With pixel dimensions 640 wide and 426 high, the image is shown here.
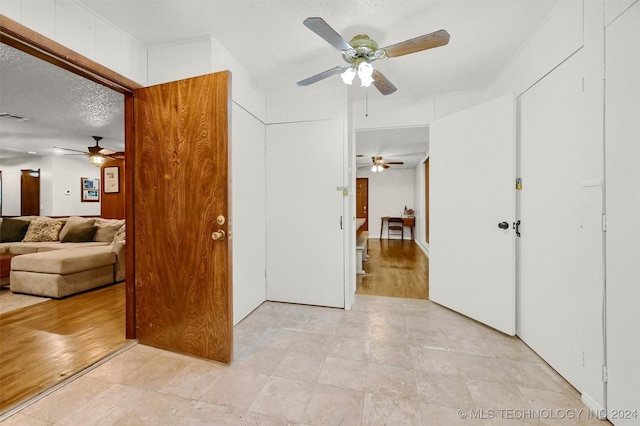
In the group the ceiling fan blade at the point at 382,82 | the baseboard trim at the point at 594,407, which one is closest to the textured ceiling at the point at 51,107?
the ceiling fan blade at the point at 382,82

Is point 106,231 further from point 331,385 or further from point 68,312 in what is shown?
point 331,385

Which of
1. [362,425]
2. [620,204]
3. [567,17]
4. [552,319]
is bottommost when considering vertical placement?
[362,425]

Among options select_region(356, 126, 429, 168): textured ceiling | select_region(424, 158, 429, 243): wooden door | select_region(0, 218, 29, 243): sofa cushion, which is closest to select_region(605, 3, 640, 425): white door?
select_region(356, 126, 429, 168): textured ceiling

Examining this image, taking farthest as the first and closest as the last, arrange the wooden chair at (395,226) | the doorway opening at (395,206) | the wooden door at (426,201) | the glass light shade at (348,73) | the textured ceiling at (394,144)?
1. the wooden chair at (395,226)
2. the wooden door at (426,201)
3. the textured ceiling at (394,144)
4. the doorway opening at (395,206)
5. the glass light shade at (348,73)

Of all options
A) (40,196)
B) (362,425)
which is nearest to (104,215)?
(40,196)

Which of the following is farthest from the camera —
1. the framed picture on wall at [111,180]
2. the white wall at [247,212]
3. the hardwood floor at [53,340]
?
the framed picture on wall at [111,180]

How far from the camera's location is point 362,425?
1327 millimetres

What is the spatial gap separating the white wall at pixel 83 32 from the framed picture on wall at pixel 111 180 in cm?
471

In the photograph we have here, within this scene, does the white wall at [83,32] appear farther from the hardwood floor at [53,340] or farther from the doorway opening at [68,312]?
the hardwood floor at [53,340]

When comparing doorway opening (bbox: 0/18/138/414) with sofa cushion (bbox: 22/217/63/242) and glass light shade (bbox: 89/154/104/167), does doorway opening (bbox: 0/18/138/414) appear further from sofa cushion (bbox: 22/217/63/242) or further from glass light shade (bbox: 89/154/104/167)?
sofa cushion (bbox: 22/217/63/242)

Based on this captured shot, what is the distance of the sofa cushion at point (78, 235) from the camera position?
4.34 meters

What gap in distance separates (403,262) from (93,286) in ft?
15.4

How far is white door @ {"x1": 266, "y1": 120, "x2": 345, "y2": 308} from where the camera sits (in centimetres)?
282

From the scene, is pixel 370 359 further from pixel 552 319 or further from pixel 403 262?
pixel 403 262
